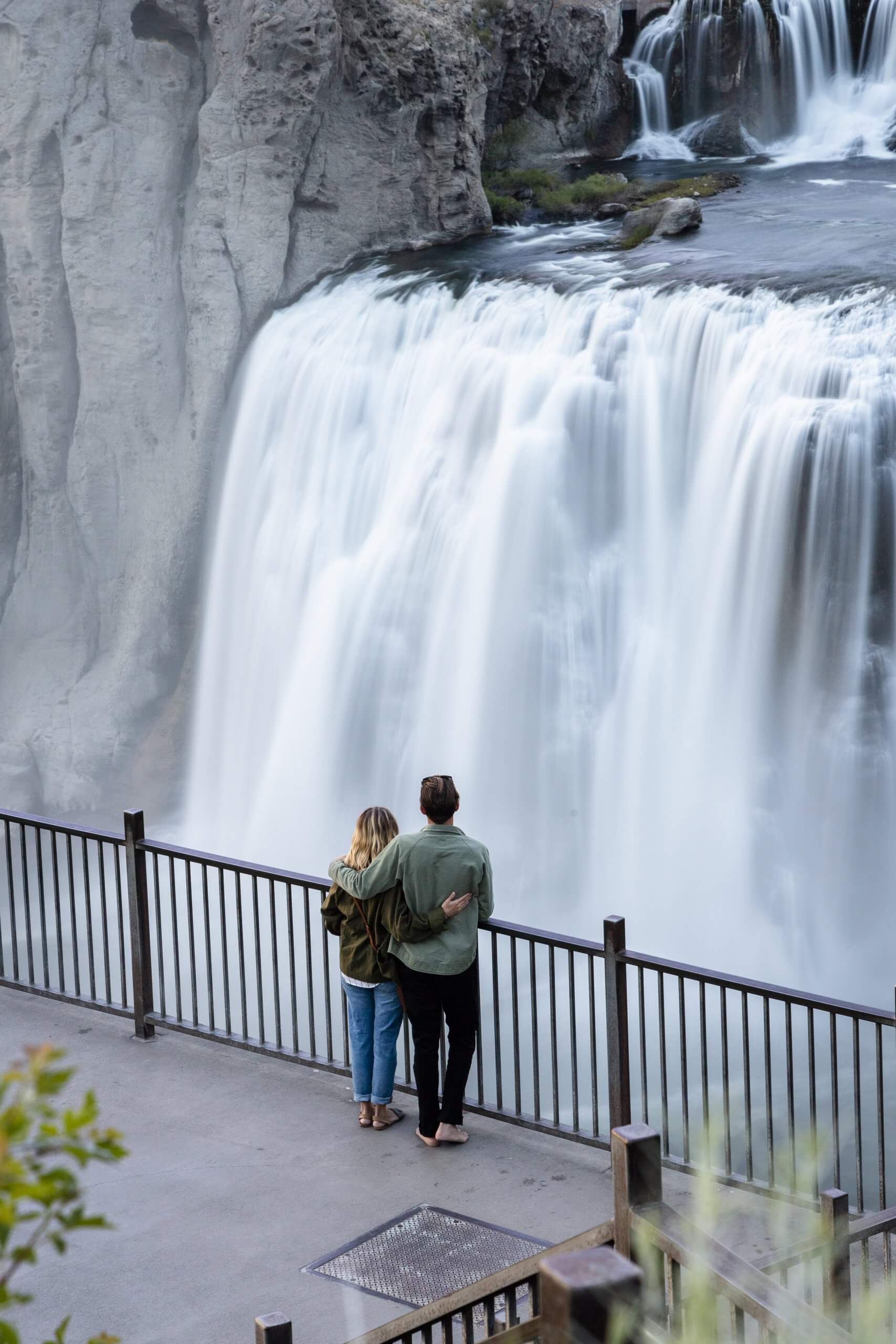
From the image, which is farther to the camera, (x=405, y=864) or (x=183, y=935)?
(x=183, y=935)

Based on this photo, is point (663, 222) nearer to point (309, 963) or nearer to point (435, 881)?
point (309, 963)

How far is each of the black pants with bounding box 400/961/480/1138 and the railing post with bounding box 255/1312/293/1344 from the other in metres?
2.99

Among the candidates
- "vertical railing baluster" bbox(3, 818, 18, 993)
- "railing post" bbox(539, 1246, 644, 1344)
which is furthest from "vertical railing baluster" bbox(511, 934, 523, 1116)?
"railing post" bbox(539, 1246, 644, 1344)

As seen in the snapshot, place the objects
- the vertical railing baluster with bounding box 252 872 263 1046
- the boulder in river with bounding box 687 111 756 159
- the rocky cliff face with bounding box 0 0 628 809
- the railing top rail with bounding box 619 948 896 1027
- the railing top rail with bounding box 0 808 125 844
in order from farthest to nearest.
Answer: the boulder in river with bounding box 687 111 756 159, the rocky cliff face with bounding box 0 0 628 809, the railing top rail with bounding box 0 808 125 844, the vertical railing baluster with bounding box 252 872 263 1046, the railing top rail with bounding box 619 948 896 1027

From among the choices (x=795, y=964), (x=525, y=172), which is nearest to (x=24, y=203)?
(x=525, y=172)

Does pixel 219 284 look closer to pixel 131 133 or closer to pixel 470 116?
pixel 131 133

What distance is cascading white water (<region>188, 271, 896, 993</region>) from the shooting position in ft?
42.1

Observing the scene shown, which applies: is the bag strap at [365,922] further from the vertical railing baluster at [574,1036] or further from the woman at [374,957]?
the vertical railing baluster at [574,1036]

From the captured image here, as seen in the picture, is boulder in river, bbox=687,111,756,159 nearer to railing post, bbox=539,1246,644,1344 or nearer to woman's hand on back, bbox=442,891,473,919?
woman's hand on back, bbox=442,891,473,919

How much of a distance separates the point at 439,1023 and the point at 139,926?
7.11ft

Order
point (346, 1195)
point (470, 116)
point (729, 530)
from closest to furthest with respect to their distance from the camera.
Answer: point (346, 1195) → point (729, 530) → point (470, 116)

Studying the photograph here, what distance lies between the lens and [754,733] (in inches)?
520

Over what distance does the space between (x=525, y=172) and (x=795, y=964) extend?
49.2 feet

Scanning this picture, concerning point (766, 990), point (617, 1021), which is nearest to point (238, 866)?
point (617, 1021)
